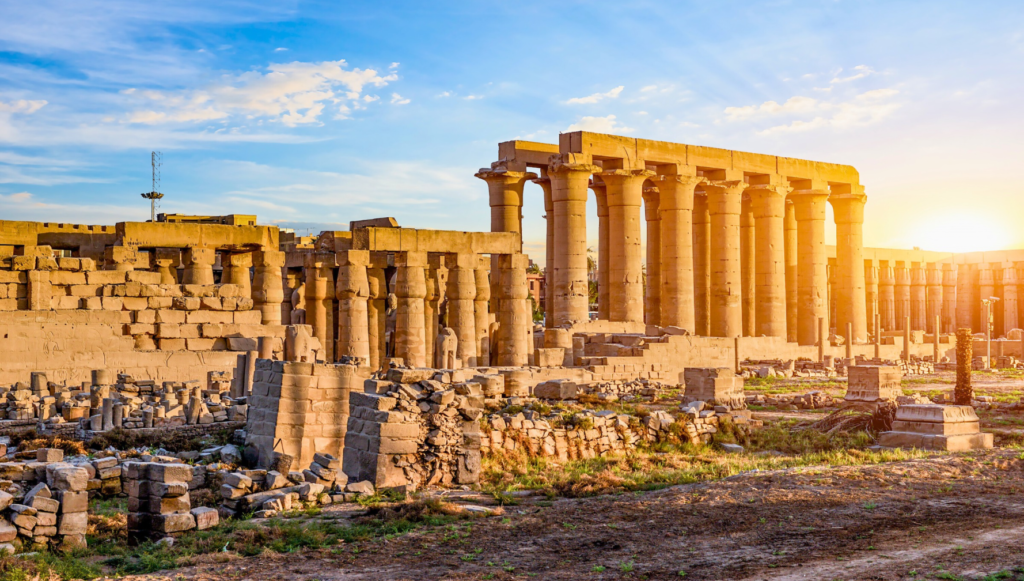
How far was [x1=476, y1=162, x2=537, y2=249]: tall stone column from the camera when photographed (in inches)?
1614

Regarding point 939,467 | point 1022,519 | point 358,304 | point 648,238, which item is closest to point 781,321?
point 648,238

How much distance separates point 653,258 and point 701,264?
2359 millimetres

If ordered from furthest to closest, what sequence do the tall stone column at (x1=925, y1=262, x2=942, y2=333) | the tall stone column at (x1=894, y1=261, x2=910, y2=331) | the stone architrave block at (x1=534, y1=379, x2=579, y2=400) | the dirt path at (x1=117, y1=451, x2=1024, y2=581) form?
the tall stone column at (x1=925, y1=262, x2=942, y2=333) < the tall stone column at (x1=894, y1=261, x2=910, y2=331) < the stone architrave block at (x1=534, y1=379, x2=579, y2=400) < the dirt path at (x1=117, y1=451, x2=1024, y2=581)

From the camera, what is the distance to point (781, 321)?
47438 mm

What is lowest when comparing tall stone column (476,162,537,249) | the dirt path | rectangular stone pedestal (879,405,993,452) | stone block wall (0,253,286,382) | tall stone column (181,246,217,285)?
the dirt path

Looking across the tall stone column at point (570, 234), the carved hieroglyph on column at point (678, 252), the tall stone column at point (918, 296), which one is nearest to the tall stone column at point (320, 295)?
the tall stone column at point (570, 234)

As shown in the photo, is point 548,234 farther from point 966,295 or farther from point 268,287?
point 966,295

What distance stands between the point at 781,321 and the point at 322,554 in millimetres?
39547

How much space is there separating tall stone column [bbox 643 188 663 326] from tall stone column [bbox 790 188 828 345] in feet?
23.7

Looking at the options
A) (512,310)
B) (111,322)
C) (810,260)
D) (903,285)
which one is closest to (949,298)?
(903,285)

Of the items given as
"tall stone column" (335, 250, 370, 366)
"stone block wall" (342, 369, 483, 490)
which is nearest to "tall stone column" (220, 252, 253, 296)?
"tall stone column" (335, 250, 370, 366)

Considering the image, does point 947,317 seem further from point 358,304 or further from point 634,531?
point 634,531

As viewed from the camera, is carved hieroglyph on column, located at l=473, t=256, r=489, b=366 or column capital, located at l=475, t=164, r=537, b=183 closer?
carved hieroglyph on column, located at l=473, t=256, r=489, b=366

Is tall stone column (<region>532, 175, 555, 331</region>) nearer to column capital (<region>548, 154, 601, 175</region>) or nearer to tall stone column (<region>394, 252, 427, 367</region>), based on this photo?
column capital (<region>548, 154, 601, 175</region>)
